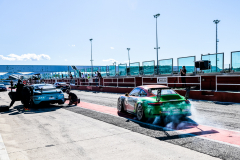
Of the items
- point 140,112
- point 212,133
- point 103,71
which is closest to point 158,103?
point 140,112

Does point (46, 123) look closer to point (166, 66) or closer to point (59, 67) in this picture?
point (166, 66)

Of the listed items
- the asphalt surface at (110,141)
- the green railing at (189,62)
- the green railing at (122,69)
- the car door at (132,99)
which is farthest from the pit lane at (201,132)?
the green railing at (122,69)

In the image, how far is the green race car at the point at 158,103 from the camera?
25.3ft

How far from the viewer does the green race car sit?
772 centimetres

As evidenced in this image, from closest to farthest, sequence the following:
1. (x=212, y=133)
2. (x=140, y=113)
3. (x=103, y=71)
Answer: (x=212, y=133)
(x=140, y=113)
(x=103, y=71)

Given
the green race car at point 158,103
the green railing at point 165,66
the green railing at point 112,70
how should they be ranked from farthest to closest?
the green railing at point 112,70, the green railing at point 165,66, the green race car at point 158,103

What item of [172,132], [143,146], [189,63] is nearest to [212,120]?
[172,132]

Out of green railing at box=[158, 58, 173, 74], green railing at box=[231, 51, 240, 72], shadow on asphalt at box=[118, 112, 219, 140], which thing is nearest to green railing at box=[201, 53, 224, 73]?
green railing at box=[231, 51, 240, 72]

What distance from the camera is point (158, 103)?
7715mm

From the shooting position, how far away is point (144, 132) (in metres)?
6.77

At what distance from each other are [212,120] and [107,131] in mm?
4120

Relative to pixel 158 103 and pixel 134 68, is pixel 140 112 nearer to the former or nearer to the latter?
pixel 158 103

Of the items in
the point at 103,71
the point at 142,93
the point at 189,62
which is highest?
the point at 189,62

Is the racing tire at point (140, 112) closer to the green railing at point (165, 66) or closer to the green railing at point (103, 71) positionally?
the green railing at point (165, 66)
